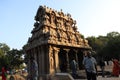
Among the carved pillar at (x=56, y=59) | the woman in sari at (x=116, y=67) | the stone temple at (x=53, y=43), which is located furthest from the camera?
the carved pillar at (x=56, y=59)

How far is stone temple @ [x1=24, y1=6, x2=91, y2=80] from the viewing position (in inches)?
1213

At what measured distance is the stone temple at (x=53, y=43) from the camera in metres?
30.8

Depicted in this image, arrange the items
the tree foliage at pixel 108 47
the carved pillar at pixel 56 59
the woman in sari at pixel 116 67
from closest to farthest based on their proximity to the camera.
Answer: the woman in sari at pixel 116 67 < the carved pillar at pixel 56 59 < the tree foliage at pixel 108 47

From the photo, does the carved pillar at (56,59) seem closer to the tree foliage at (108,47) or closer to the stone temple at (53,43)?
the stone temple at (53,43)

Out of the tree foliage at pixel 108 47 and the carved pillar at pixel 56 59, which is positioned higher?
the tree foliage at pixel 108 47

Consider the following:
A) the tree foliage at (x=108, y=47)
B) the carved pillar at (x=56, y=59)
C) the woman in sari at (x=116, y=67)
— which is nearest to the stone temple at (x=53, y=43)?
the carved pillar at (x=56, y=59)

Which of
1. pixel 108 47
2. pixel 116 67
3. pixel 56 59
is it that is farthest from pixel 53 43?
pixel 108 47

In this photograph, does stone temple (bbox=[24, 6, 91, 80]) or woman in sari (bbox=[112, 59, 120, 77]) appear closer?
woman in sari (bbox=[112, 59, 120, 77])

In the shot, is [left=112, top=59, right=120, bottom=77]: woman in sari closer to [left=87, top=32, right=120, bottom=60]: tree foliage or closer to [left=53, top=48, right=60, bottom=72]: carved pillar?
[left=53, top=48, right=60, bottom=72]: carved pillar

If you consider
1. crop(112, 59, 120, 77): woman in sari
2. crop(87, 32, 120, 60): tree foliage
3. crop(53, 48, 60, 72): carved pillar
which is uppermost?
crop(87, 32, 120, 60): tree foliage

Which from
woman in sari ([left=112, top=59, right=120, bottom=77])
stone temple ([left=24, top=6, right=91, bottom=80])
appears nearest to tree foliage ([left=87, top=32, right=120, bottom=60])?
stone temple ([left=24, top=6, right=91, bottom=80])

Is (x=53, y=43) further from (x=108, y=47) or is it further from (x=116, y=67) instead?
(x=108, y=47)

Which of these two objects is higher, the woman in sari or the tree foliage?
the tree foliage

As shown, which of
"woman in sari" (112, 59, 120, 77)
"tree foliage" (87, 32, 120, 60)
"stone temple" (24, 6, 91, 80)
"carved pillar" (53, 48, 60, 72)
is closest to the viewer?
"woman in sari" (112, 59, 120, 77)
